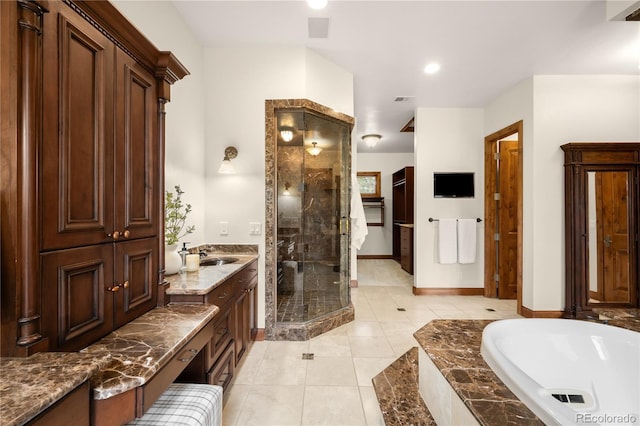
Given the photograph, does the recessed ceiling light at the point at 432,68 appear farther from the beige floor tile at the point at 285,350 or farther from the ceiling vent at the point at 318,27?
the beige floor tile at the point at 285,350

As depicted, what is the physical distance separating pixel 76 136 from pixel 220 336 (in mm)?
1324

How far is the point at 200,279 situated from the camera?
1821mm

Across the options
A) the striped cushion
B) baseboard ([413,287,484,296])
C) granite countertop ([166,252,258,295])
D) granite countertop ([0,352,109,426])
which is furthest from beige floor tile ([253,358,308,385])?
baseboard ([413,287,484,296])

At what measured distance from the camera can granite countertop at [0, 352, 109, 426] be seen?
24.1 inches

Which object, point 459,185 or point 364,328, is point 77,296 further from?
point 459,185

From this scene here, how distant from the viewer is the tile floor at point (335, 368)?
1791 millimetres

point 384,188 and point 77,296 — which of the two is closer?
point 77,296

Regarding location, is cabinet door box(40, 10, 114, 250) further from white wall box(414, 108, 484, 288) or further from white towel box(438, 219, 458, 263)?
white towel box(438, 219, 458, 263)

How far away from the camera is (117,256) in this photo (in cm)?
119

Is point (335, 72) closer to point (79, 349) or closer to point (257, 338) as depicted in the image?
point (257, 338)

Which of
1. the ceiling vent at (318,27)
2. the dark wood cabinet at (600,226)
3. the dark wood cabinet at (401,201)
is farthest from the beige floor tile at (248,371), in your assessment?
the dark wood cabinet at (401,201)

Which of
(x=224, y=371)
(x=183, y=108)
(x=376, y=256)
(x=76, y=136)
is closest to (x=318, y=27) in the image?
(x=183, y=108)

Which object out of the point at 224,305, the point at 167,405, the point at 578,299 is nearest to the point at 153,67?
the point at 224,305

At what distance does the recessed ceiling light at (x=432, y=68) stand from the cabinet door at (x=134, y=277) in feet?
10.5
